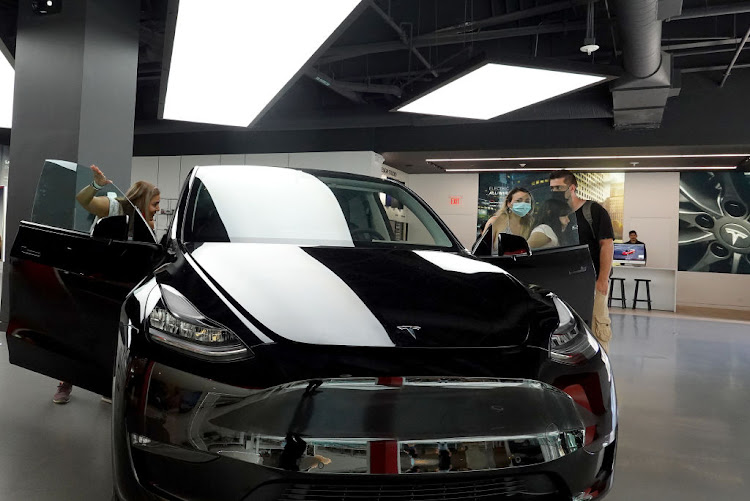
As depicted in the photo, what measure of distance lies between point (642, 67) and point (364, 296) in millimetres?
5517

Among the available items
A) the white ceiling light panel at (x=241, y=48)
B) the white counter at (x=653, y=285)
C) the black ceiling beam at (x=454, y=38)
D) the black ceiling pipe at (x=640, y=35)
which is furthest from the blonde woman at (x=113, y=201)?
the white counter at (x=653, y=285)

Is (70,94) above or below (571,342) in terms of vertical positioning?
above

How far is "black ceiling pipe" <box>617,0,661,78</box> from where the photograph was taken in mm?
4078

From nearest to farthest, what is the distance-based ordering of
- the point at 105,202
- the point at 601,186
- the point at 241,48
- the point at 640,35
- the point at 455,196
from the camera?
1. the point at 105,202
2. the point at 241,48
3. the point at 640,35
4. the point at 601,186
5. the point at 455,196

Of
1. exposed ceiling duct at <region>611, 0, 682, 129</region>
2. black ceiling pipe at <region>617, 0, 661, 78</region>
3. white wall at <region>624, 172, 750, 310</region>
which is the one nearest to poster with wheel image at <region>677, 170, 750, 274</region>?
→ white wall at <region>624, 172, 750, 310</region>

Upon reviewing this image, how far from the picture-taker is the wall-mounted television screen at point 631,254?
36.5 ft

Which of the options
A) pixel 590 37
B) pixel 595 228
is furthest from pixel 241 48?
pixel 590 37

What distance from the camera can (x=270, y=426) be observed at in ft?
3.32

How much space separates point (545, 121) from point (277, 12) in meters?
6.46

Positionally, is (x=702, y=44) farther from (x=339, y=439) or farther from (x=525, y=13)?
(x=339, y=439)

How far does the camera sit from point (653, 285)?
11195 millimetres

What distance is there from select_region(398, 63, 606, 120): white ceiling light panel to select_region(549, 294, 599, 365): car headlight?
13.0 feet

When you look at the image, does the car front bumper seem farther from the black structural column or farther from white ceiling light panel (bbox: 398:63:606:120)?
white ceiling light panel (bbox: 398:63:606:120)

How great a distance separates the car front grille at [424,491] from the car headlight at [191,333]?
0.28 meters
